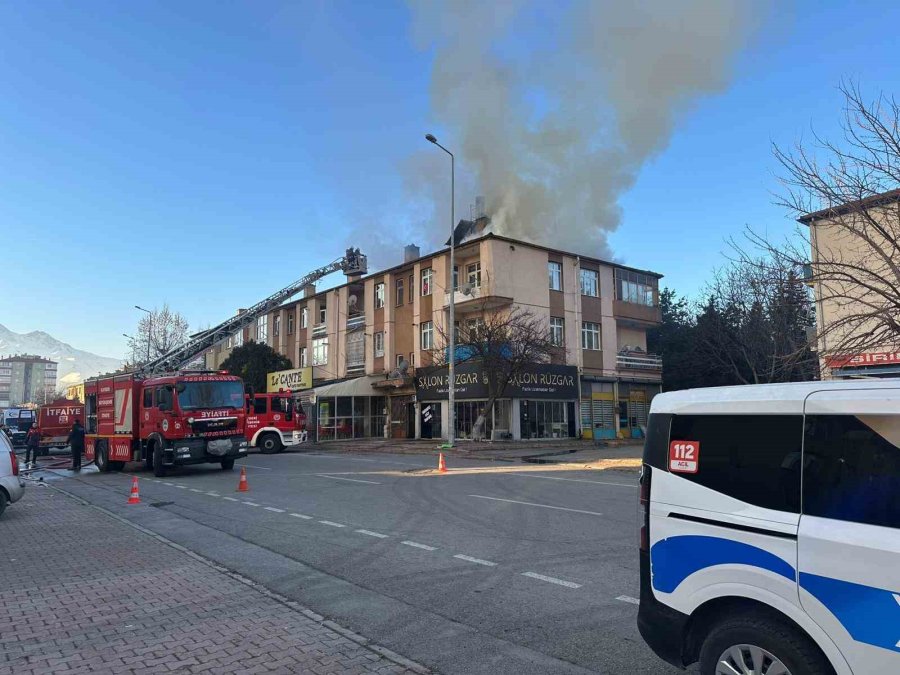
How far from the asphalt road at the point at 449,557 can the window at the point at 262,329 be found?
149 ft

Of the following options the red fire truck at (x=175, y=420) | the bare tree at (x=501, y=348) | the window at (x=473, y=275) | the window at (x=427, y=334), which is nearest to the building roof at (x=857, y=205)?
the red fire truck at (x=175, y=420)

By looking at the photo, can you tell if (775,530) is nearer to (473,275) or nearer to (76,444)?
(76,444)

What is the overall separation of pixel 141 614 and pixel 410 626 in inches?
98.3

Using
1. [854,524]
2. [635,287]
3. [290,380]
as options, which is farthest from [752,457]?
[290,380]

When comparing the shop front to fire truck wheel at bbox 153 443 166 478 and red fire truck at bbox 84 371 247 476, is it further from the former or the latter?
fire truck wheel at bbox 153 443 166 478

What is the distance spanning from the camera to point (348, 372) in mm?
47188

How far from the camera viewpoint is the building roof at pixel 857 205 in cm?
1264

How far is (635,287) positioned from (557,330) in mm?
9276

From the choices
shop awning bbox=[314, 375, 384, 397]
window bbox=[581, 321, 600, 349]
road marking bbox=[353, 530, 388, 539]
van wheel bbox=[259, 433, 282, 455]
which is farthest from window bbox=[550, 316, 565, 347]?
road marking bbox=[353, 530, 388, 539]

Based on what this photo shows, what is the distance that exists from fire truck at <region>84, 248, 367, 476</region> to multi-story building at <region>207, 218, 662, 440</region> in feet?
54.3

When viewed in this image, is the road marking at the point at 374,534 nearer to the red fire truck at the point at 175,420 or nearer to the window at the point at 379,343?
the red fire truck at the point at 175,420

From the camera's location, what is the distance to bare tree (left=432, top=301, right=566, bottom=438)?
31641mm

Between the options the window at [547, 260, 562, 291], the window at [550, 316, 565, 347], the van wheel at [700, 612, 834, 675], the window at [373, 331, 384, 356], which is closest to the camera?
the van wheel at [700, 612, 834, 675]

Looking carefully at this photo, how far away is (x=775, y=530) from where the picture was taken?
3.15m
